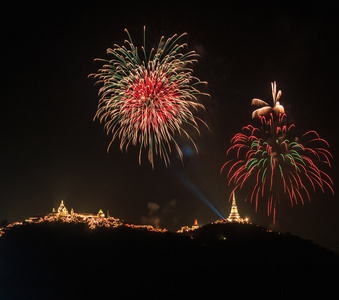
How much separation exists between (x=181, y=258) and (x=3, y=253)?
18.5m

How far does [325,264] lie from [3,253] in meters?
29.9

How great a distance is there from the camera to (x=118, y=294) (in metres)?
23.2

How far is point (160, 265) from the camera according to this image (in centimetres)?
2645

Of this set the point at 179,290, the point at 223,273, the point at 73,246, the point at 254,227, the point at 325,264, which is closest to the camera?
the point at 179,290

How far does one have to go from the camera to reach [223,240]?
1262 inches

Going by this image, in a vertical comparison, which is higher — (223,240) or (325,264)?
(223,240)

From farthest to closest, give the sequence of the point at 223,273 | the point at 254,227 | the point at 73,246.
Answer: the point at 254,227 → the point at 73,246 → the point at 223,273

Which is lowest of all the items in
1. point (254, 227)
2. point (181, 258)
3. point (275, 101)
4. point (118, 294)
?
point (118, 294)

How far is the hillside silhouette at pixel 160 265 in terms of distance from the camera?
2348cm

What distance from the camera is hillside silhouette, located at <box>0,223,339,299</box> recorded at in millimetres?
23484

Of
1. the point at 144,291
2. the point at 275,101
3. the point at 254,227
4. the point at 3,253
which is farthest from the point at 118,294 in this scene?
the point at 275,101

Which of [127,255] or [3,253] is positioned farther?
[3,253]

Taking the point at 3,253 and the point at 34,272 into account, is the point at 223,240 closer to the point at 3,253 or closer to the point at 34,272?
the point at 34,272

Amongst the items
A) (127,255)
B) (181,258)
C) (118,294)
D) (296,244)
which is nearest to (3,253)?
(127,255)
